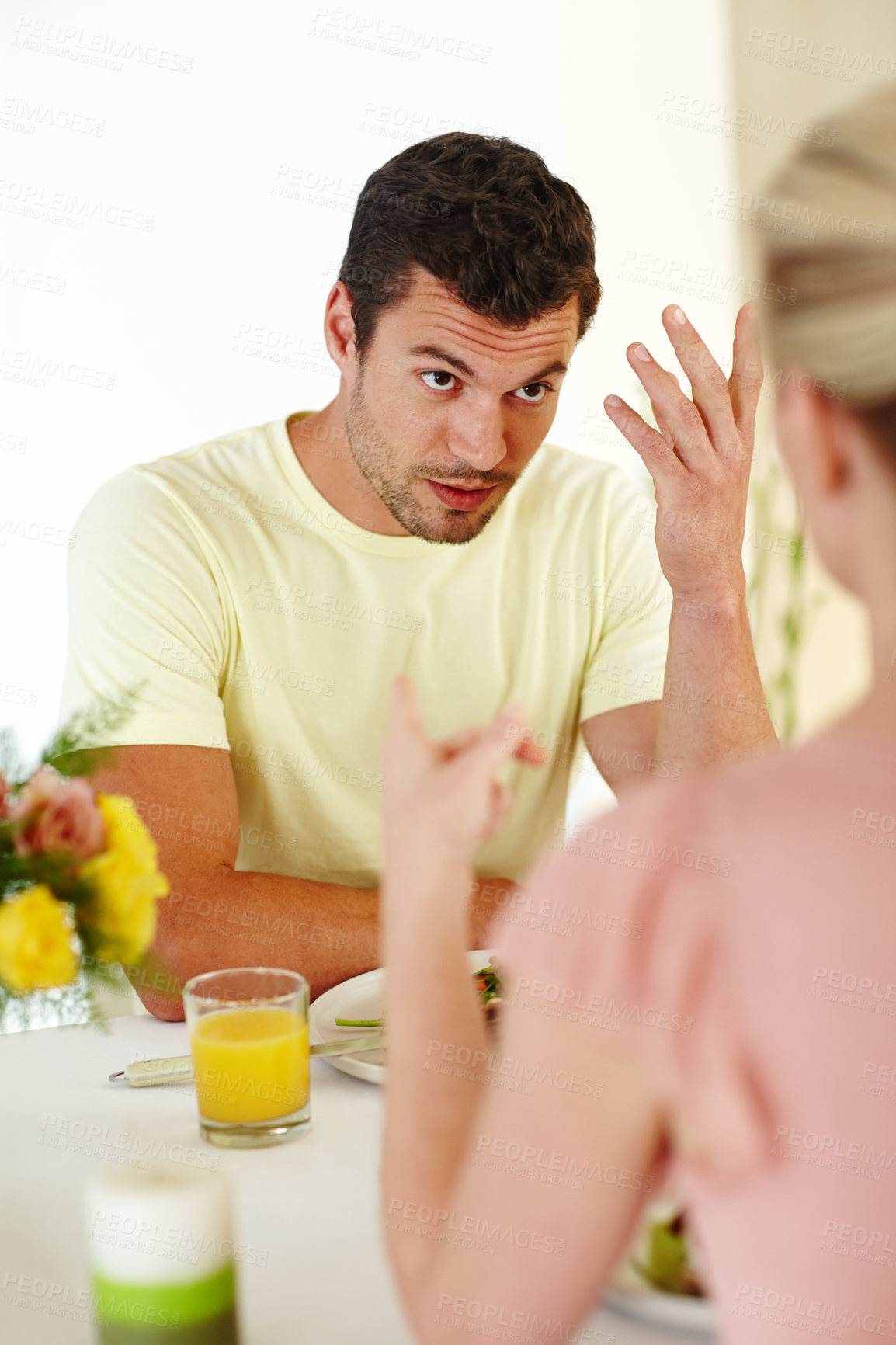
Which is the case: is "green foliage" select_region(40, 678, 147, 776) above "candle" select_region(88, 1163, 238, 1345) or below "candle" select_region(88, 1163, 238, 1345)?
above

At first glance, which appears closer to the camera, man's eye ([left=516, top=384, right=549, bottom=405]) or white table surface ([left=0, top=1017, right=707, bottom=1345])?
white table surface ([left=0, top=1017, right=707, bottom=1345])

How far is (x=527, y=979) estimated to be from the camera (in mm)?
508

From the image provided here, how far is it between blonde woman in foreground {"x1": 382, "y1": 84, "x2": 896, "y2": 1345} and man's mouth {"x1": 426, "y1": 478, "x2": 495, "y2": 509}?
1094mm

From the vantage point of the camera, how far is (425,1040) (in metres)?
0.59

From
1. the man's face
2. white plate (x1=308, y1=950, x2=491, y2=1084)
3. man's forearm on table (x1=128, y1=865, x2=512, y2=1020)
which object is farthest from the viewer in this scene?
the man's face

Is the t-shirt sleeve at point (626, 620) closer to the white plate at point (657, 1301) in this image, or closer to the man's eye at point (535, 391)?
the man's eye at point (535, 391)

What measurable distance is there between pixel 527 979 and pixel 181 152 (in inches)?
100

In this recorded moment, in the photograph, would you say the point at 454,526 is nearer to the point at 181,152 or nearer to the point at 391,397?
the point at 391,397

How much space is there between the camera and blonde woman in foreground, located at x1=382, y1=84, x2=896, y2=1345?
46 cm

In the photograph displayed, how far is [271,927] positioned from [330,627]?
483mm

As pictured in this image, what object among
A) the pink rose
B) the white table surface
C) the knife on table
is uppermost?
the pink rose

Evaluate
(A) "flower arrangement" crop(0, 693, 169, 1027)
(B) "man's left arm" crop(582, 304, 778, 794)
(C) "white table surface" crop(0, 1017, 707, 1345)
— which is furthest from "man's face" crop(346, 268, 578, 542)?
(A) "flower arrangement" crop(0, 693, 169, 1027)

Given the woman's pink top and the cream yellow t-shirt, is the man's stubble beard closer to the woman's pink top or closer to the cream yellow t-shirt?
the cream yellow t-shirt

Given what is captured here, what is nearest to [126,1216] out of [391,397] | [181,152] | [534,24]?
[391,397]
